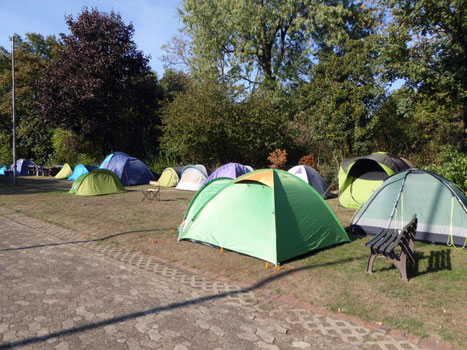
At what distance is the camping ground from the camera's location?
405cm

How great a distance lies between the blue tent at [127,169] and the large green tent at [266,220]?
14.2 m

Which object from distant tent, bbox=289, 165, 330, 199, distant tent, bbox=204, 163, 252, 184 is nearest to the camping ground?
distant tent, bbox=289, 165, 330, 199

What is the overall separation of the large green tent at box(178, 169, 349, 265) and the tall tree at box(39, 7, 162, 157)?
2103 centimetres

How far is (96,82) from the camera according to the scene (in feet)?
80.0

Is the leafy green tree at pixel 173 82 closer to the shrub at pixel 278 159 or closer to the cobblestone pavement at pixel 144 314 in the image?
the shrub at pixel 278 159

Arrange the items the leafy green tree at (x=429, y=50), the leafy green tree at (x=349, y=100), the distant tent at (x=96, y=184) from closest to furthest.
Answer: the leafy green tree at (x=429, y=50) < the distant tent at (x=96, y=184) < the leafy green tree at (x=349, y=100)

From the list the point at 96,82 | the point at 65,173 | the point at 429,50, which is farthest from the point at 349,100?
the point at 65,173

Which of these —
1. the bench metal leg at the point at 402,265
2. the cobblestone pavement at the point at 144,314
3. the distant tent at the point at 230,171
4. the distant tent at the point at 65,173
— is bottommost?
the cobblestone pavement at the point at 144,314

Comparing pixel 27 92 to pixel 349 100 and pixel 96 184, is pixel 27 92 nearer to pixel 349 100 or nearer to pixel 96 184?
pixel 96 184

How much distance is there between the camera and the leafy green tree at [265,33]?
73.6ft

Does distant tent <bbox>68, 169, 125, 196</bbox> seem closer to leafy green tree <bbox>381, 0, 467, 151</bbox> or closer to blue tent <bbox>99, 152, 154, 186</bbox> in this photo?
blue tent <bbox>99, 152, 154, 186</bbox>

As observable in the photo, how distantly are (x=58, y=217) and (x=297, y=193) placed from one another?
25.4 ft

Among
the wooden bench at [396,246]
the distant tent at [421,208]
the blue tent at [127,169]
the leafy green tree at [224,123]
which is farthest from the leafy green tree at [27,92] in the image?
the wooden bench at [396,246]

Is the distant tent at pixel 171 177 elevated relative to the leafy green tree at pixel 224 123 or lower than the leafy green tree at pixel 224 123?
lower
